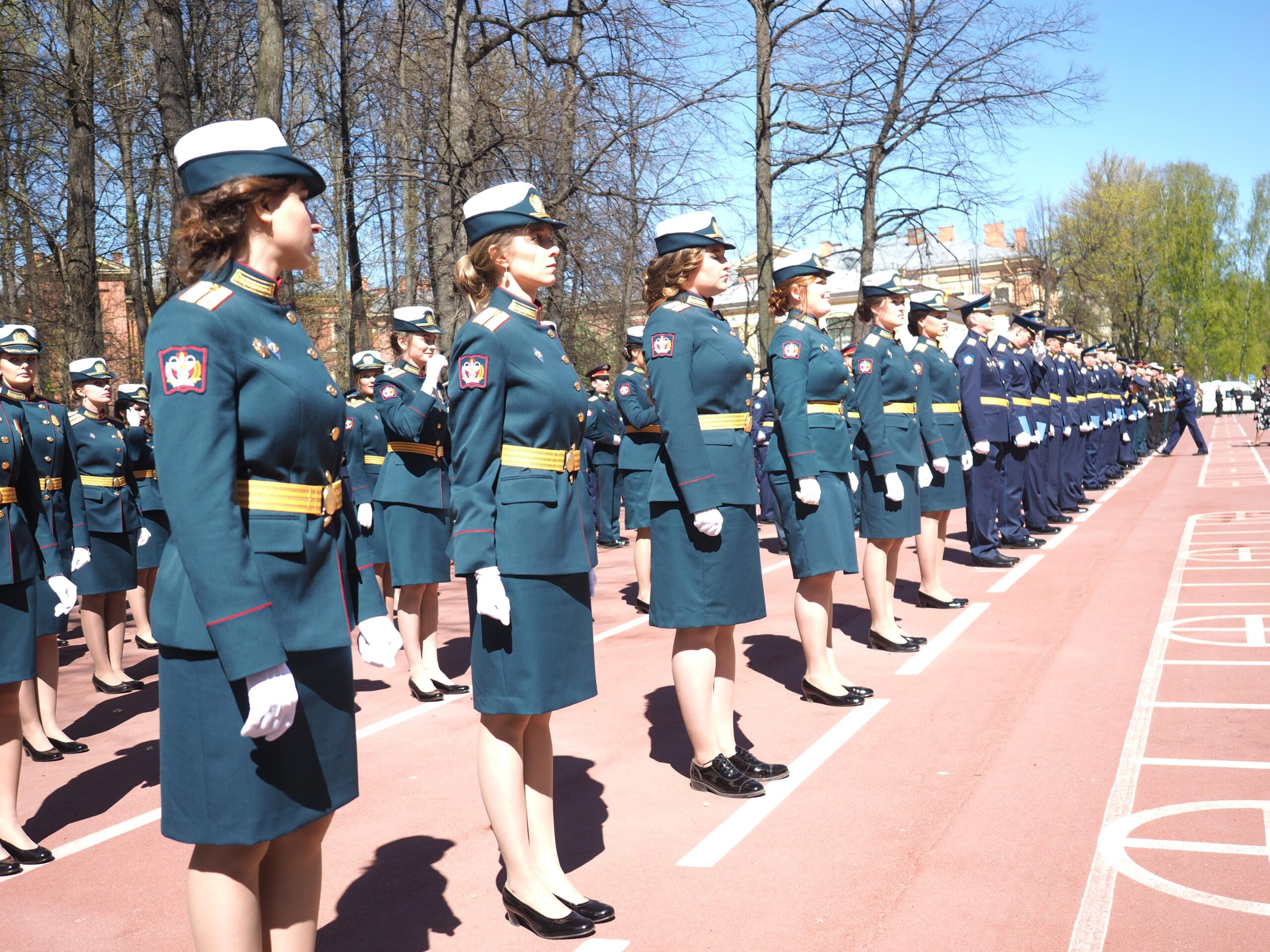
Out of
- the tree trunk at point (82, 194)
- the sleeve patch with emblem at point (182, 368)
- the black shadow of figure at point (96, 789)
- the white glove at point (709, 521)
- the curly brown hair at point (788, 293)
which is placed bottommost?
the black shadow of figure at point (96, 789)

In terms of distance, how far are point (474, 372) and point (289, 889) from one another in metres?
1.65

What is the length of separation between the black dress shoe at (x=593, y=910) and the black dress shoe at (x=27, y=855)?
7.89 feet

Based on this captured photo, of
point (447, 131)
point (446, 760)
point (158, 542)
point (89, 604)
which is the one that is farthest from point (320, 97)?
point (446, 760)

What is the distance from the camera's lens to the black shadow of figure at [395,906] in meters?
3.77

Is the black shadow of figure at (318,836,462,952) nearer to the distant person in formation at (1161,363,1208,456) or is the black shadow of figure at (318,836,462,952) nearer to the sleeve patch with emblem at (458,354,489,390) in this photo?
the sleeve patch with emblem at (458,354,489,390)

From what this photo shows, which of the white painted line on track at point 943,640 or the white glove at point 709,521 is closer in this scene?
the white glove at point 709,521

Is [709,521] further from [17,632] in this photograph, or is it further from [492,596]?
[17,632]

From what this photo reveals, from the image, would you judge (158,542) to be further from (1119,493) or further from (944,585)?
(1119,493)

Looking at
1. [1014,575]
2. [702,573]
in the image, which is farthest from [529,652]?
[1014,575]

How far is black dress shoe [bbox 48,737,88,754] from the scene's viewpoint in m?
6.52

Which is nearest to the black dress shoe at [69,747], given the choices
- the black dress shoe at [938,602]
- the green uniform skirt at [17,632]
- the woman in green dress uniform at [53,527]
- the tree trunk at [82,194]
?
the woman in green dress uniform at [53,527]

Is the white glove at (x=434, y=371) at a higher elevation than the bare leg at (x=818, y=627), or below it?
higher

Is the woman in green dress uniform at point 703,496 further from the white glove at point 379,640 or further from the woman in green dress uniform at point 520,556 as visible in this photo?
the white glove at point 379,640

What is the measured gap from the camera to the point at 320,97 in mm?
22109
